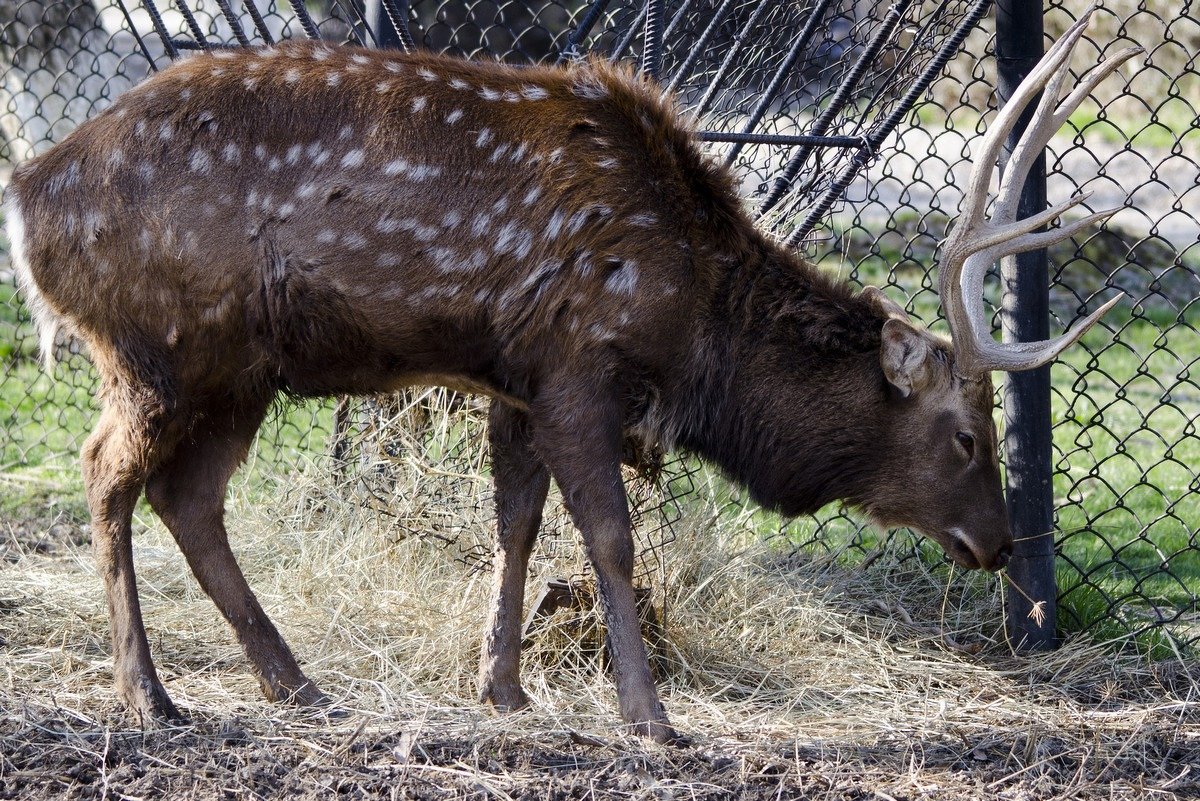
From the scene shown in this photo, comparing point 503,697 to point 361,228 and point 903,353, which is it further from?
point 903,353

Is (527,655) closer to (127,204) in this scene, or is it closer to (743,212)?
(743,212)

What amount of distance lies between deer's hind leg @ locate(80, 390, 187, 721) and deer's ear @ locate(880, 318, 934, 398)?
2.19 meters

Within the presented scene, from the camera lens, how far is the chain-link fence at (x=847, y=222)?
471cm

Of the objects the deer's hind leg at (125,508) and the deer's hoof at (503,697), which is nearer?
the deer's hind leg at (125,508)

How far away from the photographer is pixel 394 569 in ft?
16.4

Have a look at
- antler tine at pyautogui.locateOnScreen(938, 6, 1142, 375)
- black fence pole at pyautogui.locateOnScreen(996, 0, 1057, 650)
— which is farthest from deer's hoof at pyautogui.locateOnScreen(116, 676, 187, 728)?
black fence pole at pyautogui.locateOnScreen(996, 0, 1057, 650)

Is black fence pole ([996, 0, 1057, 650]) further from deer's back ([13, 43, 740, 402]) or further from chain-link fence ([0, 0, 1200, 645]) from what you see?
deer's back ([13, 43, 740, 402])

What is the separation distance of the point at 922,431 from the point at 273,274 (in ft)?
6.65

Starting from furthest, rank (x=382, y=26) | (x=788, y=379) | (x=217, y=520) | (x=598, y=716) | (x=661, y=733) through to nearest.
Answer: (x=382, y=26)
(x=217, y=520)
(x=788, y=379)
(x=598, y=716)
(x=661, y=733)

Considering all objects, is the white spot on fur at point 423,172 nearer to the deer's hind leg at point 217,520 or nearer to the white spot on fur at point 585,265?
the white spot on fur at point 585,265

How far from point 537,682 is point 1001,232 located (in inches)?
81.4

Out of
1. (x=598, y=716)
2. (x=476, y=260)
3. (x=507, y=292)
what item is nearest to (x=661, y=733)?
(x=598, y=716)

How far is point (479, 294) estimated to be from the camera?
3891 millimetres

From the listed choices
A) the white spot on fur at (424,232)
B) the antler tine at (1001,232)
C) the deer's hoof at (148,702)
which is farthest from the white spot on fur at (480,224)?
the deer's hoof at (148,702)
